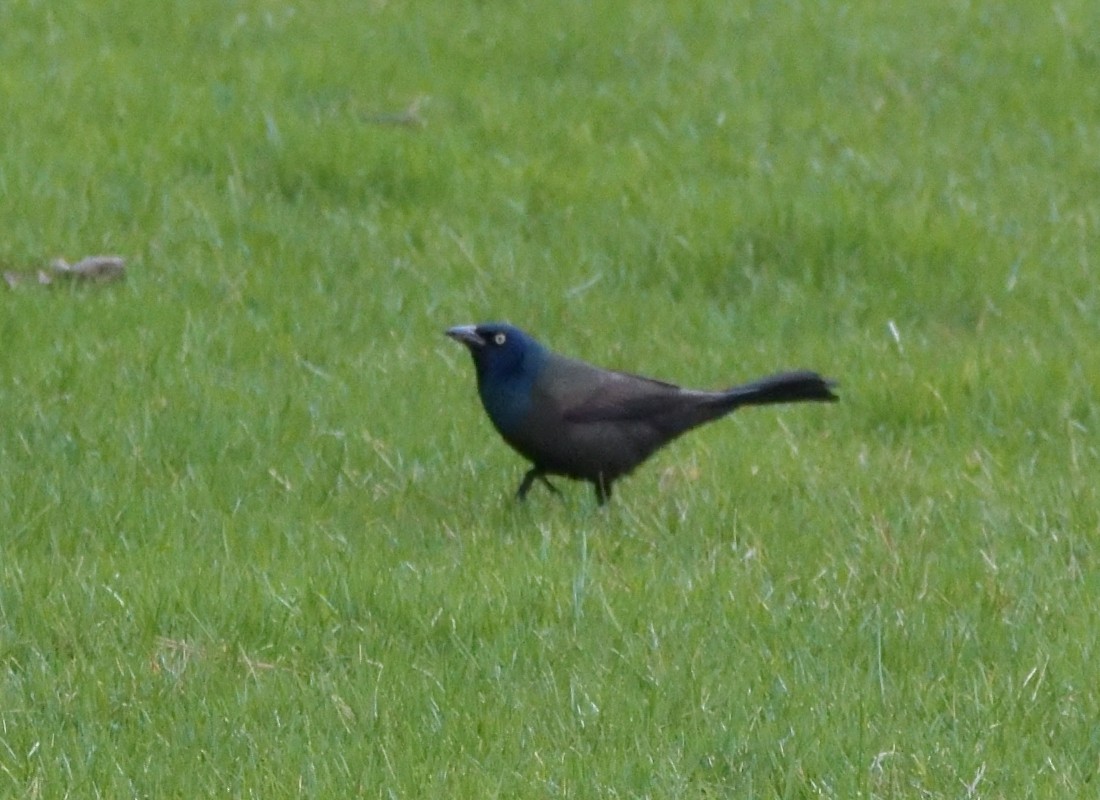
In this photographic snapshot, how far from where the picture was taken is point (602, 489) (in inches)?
281

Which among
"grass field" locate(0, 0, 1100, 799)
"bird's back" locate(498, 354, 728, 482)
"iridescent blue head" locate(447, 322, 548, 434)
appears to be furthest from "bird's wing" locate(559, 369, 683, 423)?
"grass field" locate(0, 0, 1100, 799)

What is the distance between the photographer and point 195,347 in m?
8.10

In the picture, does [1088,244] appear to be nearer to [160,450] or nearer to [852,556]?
[852,556]

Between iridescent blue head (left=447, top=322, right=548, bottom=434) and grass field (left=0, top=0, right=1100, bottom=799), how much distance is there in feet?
0.95

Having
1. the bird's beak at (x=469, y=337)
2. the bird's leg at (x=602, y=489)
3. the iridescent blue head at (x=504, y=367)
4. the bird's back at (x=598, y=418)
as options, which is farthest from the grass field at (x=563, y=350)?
the bird's beak at (x=469, y=337)

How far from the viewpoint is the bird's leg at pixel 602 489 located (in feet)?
23.3

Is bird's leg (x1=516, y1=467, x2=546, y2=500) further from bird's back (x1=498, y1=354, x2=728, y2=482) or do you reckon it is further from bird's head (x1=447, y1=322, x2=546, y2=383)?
bird's head (x1=447, y1=322, x2=546, y2=383)

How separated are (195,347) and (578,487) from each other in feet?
5.31

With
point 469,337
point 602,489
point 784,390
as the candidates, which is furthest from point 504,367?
point 784,390

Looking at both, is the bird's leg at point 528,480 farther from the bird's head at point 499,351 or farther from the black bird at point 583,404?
the bird's head at point 499,351

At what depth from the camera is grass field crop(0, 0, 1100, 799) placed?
5.05m

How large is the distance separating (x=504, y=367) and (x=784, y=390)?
0.93 metres

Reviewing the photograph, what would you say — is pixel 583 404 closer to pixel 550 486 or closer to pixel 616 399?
pixel 616 399

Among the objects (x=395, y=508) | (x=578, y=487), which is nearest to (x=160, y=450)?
(x=395, y=508)
